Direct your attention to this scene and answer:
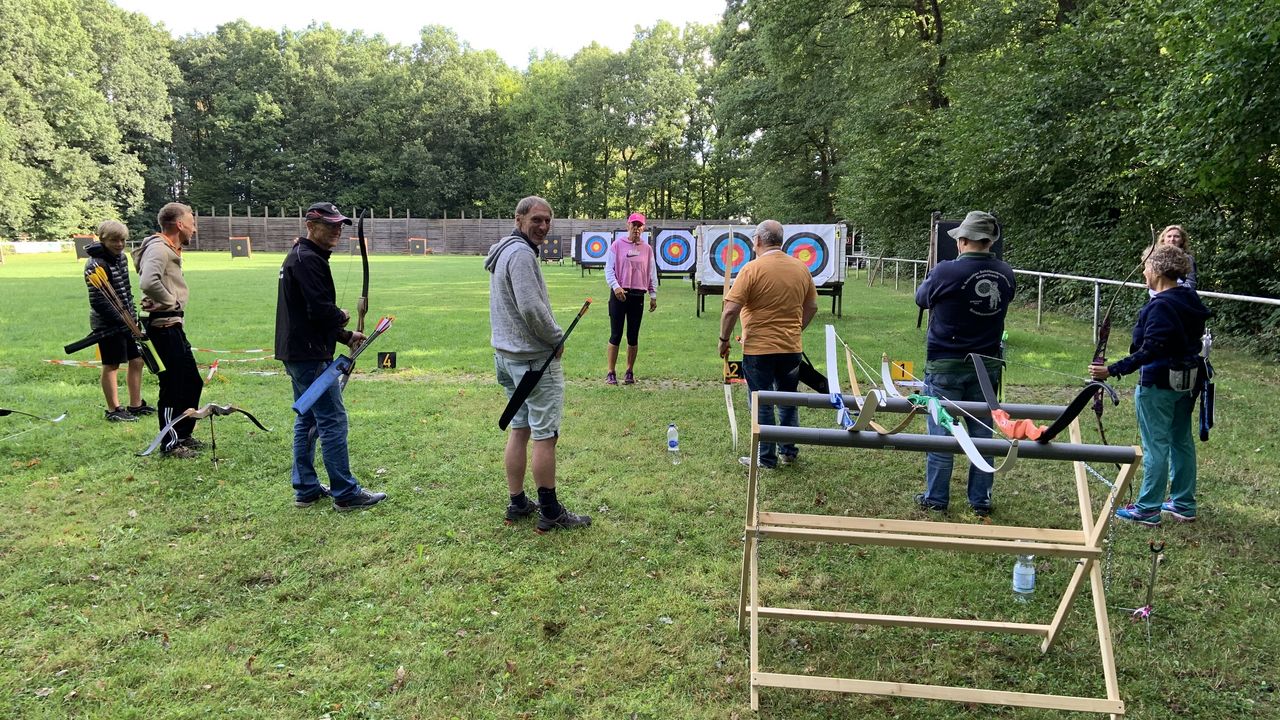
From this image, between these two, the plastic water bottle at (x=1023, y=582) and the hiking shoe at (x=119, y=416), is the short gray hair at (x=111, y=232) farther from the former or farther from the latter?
the plastic water bottle at (x=1023, y=582)

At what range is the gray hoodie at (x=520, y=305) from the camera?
343 centimetres

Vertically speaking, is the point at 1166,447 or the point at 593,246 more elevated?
the point at 593,246

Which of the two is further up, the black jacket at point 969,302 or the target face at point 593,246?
the target face at point 593,246

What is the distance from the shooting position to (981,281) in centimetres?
377

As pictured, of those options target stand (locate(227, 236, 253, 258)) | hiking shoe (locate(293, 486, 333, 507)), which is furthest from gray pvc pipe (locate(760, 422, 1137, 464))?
target stand (locate(227, 236, 253, 258))

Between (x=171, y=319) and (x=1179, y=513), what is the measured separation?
6263 millimetres

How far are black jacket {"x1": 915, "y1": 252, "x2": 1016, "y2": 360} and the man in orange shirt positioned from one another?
2.54ft

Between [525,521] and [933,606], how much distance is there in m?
2.04

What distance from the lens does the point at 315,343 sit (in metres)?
3.84

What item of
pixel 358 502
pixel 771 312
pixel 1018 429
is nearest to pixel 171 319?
Result: pixel 358 502

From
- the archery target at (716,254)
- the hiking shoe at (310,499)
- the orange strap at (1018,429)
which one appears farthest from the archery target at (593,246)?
the orange strap at (1018,429)

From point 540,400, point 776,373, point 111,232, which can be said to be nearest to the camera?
point 540,400

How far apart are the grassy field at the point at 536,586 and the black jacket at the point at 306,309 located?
0.92 m

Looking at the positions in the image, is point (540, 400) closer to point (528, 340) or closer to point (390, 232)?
point (528, 340)
